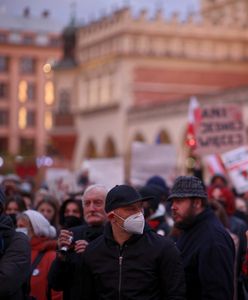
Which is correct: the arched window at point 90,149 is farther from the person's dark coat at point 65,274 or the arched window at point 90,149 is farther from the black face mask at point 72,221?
the person's dark coat at point 65,274

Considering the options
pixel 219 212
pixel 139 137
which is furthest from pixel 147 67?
pixel 219 212

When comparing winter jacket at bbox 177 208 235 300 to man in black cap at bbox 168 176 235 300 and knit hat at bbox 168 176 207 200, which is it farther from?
knit hat at bbox 168 176 207 200

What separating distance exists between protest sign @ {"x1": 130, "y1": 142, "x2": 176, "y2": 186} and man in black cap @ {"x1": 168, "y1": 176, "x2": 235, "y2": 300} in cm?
1289

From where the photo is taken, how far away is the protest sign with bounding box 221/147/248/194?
48.2ft

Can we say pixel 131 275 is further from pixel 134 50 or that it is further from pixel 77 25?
pixel 77 25

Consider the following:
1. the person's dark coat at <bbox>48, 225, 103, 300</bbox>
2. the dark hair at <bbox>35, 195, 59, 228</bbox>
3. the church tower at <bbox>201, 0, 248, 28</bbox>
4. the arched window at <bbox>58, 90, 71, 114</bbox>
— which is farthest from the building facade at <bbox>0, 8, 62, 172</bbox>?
the person's dark coat at <bbox>48, 225, 103, 300</bbox>

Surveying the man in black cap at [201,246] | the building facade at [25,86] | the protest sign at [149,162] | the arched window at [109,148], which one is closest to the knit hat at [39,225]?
the man in black cap at [201,246]

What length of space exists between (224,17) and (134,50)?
8565 mm

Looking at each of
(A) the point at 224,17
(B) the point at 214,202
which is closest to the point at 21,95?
(A) the point at 224,17

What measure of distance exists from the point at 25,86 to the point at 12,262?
100m

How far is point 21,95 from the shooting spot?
105625mm

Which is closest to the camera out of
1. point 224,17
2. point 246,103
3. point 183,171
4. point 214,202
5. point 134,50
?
point 214,202

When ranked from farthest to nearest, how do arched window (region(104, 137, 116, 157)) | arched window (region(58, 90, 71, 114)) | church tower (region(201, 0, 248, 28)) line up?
arched window (region(58, 90, 71, 114)), church tower (region(201, 0, 248, 28)), arched window (region(104, 137, 116, 157))

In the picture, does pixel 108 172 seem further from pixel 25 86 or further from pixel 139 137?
pixel 25 86
